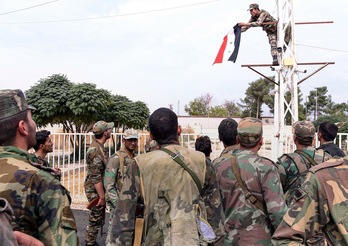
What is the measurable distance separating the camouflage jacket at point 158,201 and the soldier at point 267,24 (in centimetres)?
603

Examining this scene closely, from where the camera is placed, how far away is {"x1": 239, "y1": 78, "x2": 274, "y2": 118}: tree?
160 ft

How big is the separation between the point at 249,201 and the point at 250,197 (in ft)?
0.11

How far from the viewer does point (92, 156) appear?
17.0 feet

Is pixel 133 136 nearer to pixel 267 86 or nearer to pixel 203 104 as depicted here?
pixel 267 86

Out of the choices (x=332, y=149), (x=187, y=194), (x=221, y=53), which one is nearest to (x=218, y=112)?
(x=221, y=53)

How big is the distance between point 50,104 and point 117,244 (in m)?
15.4

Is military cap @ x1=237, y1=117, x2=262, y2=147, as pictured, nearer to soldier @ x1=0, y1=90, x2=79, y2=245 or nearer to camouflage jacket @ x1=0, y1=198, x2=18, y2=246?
soldier @ x1=0, y1=90, x2=79, y2=245

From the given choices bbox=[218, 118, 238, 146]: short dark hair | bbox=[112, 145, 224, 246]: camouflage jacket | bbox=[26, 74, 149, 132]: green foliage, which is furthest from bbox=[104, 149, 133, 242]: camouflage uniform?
bbox=[26, 74, 149, 132]: green foliage

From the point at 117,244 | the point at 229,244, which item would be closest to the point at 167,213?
the point at 117,244

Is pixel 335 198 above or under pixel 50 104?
under

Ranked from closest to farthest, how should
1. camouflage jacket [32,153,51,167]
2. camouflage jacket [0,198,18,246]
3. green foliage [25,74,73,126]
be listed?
camouflage jacket [0,198,18,246] < camouflage jacket [32,153,51,167] < green foliage [25,74,73,126]

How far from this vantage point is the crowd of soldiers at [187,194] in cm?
158

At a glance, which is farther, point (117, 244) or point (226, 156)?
point (226, 156)

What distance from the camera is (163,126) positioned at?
2314 mm
